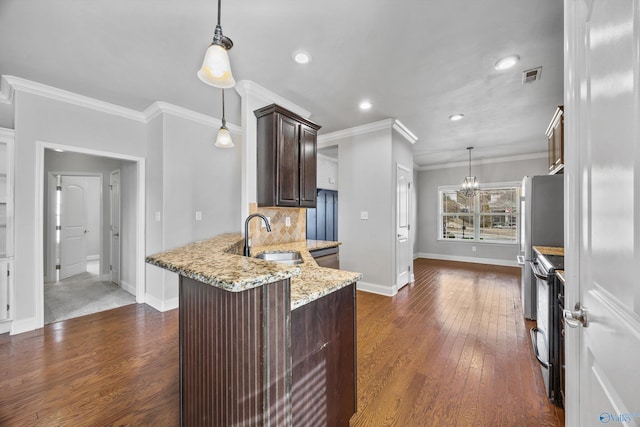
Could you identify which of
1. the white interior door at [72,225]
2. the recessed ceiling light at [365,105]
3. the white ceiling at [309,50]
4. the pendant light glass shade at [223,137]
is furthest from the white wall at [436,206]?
the white interior door at [72,225]

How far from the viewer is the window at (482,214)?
20.1 feet

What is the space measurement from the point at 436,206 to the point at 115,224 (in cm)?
721

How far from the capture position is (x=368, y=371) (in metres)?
2.01

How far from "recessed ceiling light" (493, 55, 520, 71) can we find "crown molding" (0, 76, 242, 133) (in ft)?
11.1

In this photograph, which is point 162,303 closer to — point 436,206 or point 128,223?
point 128,223

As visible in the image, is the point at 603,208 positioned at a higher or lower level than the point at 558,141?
lower

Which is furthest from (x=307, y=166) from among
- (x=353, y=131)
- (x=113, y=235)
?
(x=113, y=235)

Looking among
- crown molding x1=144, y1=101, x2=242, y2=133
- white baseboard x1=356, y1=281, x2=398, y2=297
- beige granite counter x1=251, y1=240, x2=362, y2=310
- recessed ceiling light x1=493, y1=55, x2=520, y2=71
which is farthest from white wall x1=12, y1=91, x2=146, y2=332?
recessed ceiling light x1=493, y1=55, x2=520, y2=71

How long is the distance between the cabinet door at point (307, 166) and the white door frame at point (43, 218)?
226 centimetres

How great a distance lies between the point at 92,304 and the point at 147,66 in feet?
10.3

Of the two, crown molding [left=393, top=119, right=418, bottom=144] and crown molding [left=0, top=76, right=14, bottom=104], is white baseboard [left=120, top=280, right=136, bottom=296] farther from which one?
crown molding [left=393, top=119, right=418, bottom=144]

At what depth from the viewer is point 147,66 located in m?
2.39

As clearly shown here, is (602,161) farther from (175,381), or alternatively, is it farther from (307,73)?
(175,381)

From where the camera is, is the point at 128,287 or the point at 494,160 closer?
the point at 128,287
